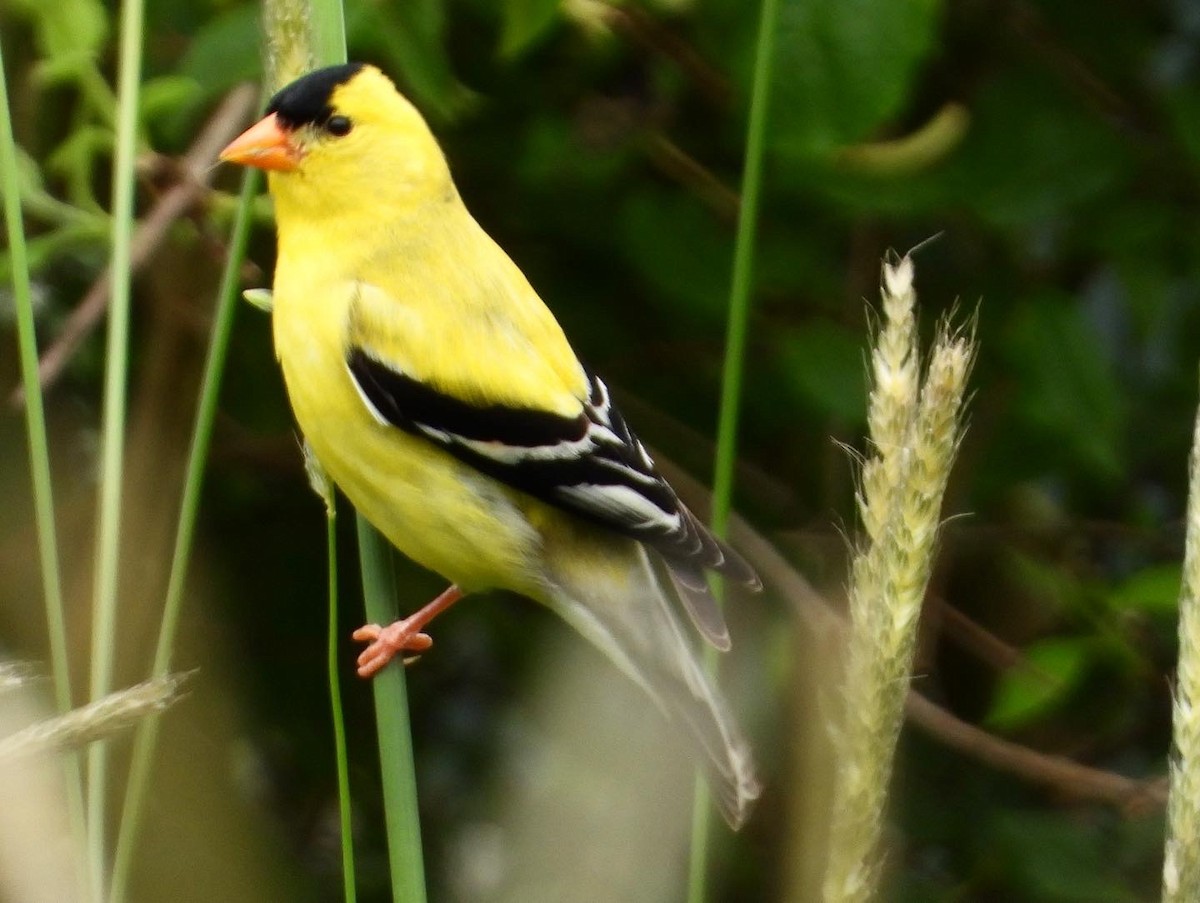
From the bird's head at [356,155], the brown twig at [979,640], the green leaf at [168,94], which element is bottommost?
the brown twig at [979,640]

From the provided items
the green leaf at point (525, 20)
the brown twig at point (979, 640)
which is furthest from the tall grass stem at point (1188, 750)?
the brown twig at point (979, 640)

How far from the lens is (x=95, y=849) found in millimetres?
1299

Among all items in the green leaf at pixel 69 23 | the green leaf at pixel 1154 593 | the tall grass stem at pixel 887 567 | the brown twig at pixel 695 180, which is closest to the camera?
the tall grass stem at pixel 887 567

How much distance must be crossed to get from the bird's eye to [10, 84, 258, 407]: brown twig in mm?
185

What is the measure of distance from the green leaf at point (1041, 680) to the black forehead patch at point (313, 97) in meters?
1.43

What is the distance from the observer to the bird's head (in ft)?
7.12

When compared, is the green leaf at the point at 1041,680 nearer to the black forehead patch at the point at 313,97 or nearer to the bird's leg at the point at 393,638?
the bird's leg at the point at 393,638

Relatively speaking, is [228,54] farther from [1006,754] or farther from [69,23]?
[1006,754]

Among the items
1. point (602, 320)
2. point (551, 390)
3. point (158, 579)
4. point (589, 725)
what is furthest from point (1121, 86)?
point (158, 579)

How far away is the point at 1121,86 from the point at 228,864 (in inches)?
77.7

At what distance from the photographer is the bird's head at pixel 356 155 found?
7.12 ft

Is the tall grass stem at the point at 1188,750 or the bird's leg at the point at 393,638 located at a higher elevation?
the tall grass stem at the point at 1188,750

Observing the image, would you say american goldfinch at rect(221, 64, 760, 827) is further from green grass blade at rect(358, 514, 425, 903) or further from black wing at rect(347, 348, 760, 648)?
green grass blade at rect(358, 514, 425, 903)

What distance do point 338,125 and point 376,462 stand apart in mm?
539
